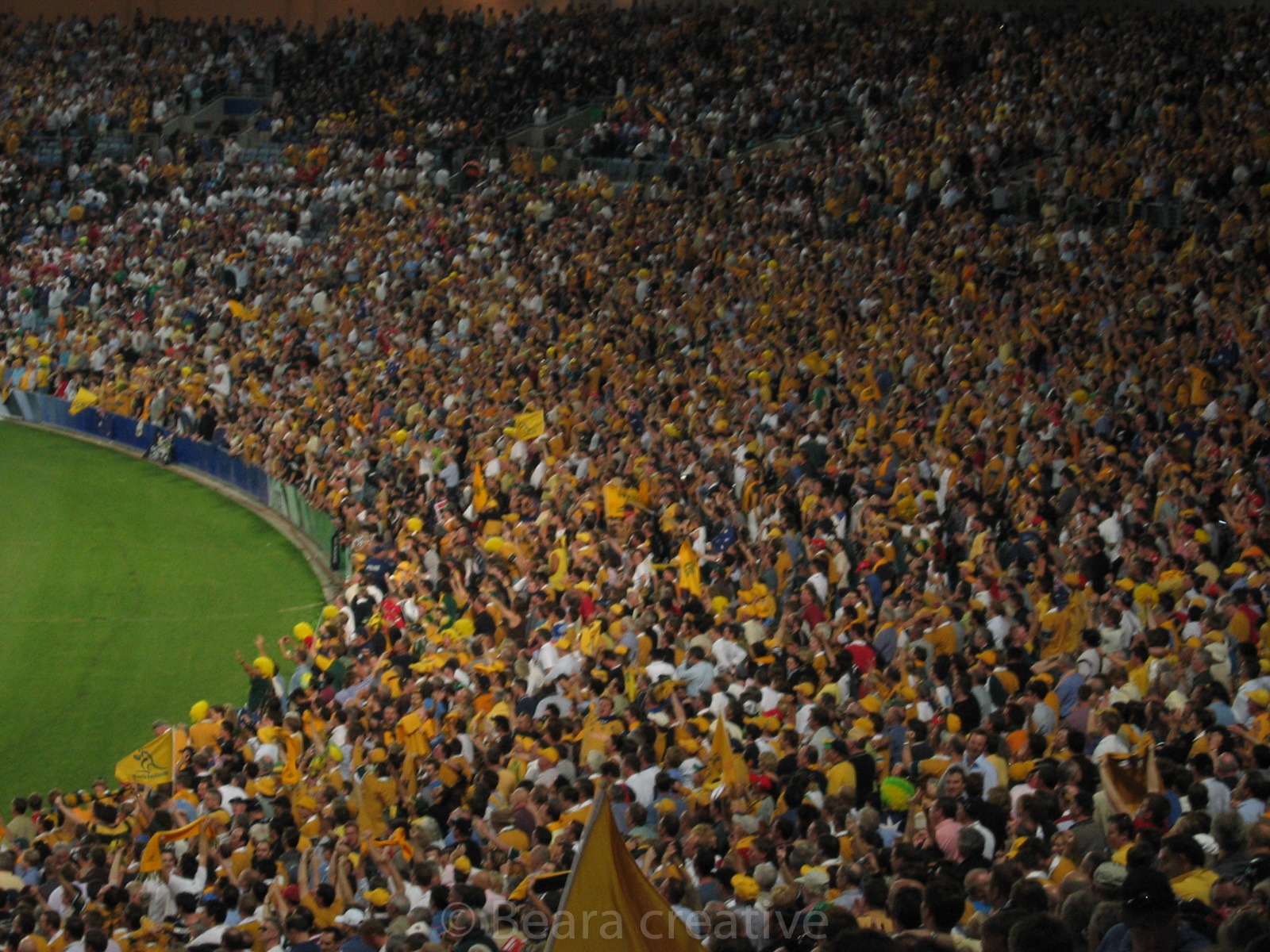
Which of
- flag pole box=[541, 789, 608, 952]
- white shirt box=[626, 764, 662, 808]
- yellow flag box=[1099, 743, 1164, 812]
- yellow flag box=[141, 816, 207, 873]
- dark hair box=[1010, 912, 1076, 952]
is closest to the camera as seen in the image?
dark hair box=[1010, 912, 1076, 952]

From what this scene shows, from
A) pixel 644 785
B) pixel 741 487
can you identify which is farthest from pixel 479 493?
pixel 644 785

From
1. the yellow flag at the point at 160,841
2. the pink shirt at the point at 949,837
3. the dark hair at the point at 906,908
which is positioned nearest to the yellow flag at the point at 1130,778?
the pink shirt at the point at 949,837

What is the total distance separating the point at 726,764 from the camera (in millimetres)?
8398

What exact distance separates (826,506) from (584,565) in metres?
2.30

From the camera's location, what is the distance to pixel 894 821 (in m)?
7.78

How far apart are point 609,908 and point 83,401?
22588mm

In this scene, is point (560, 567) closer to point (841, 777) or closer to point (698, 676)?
point (698, 676)

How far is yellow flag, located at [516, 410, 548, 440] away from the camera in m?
17.7

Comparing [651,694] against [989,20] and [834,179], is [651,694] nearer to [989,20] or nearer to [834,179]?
[834,179]

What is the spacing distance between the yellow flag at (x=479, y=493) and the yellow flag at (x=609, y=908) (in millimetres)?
10980

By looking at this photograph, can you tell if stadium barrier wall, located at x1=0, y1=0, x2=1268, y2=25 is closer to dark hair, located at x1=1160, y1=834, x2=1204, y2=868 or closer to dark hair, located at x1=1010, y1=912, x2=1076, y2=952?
dark hair, located at x1=1160, y1=834, x2=1204, y2=868

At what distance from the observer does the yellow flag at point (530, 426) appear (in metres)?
17.7

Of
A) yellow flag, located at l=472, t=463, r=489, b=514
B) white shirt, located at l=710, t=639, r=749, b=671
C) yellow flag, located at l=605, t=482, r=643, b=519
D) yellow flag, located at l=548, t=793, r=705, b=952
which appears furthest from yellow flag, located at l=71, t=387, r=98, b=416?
yellow flag, located at l=548, t=793, r=705, b=952

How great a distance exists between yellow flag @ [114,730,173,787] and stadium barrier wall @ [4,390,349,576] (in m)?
6.63
